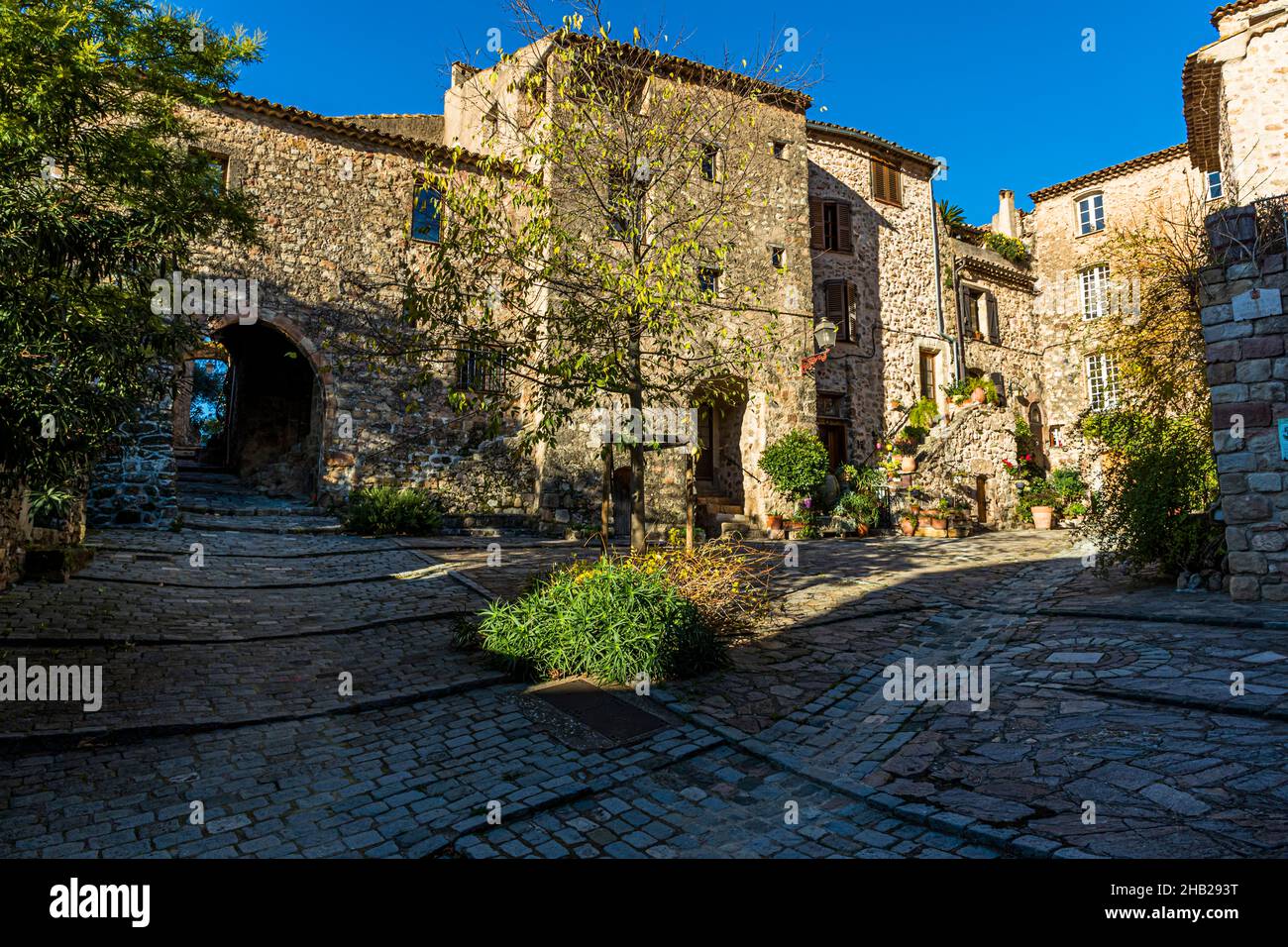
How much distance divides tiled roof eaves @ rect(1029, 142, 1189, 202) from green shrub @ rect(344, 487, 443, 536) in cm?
2346

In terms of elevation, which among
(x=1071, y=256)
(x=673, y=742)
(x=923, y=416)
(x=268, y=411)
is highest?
(x=1071, y=256)

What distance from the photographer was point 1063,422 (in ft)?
78.1

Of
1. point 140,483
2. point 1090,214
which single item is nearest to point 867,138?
point 1090,214

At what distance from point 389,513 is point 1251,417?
13.0 metres

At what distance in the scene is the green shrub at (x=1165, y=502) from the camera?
7.58 m

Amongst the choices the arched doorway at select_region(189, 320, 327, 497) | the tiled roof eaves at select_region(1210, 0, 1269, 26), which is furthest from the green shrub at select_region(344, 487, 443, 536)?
the tiled roof eaves at select_region(1210, 0, 1269, 26)

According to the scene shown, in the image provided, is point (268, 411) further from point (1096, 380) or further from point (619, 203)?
point (1096, 380)

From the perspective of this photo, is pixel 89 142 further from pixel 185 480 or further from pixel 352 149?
pixel 185 480

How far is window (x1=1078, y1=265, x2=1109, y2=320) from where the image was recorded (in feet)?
74.1

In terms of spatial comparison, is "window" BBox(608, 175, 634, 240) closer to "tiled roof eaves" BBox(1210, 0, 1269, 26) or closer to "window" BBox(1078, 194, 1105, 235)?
"tiled roof eaves" BBox(1210, 0, 1269, 26)

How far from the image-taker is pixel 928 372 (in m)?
21.5

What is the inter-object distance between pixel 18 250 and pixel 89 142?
1.90m

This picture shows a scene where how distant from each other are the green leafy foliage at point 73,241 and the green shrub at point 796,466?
1251 cm

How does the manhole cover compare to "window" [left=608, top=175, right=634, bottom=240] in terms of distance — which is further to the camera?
"window" [left=608, top=175, right=634, bottom=240]
